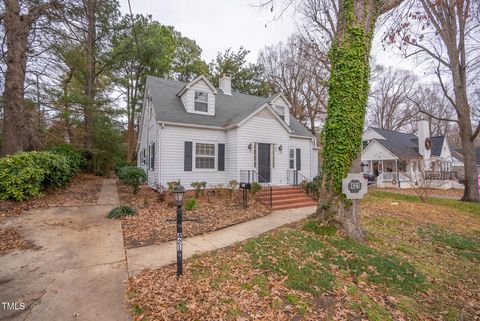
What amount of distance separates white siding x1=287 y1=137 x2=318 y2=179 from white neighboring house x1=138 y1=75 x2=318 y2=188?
3.14 ft

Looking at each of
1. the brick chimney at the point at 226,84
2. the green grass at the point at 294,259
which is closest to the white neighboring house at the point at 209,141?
the brick chimney at the point at 226,84

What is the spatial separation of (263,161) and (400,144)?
20067 millimetres

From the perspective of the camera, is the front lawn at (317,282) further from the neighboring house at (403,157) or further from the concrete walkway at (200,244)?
the neighboring house at (403,157)

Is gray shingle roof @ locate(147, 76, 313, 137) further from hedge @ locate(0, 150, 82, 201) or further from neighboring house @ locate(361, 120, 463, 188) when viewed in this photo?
neighboring house @ locate(361, 120, 463, 188)

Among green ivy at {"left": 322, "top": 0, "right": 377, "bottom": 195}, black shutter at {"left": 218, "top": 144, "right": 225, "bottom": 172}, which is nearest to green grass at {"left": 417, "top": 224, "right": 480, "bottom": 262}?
green ivy at {"left": 322, "top": 0, "right": 377, "bottom": 195}

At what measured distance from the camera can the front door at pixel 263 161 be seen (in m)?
11.4

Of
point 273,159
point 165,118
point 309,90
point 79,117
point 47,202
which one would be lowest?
point 47,202

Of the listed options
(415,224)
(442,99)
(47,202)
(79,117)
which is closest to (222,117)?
(47,202)

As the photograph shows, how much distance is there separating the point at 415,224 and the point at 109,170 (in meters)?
21.1

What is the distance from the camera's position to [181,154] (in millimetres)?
10586

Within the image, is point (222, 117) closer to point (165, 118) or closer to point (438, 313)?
point (165, 118)

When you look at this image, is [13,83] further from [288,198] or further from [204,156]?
[288,198]

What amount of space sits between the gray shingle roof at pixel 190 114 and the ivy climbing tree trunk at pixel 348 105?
5.91 m

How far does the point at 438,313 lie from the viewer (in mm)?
3361
